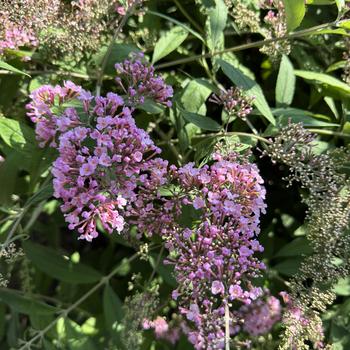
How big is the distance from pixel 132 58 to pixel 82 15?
22 centimetres

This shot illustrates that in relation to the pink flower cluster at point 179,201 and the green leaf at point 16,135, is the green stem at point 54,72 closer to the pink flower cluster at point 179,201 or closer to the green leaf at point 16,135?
the green leaf at point 16,135

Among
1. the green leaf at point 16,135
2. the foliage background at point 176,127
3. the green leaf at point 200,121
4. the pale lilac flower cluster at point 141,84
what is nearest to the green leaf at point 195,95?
the foliage background at point 176,127

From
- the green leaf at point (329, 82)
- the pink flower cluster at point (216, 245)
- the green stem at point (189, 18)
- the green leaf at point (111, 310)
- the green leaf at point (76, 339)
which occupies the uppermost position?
the green stem at point (189, 18)

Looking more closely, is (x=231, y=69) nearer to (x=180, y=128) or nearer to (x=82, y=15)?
(x=180, y=128)

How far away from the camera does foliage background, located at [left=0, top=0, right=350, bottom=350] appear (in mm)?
1886

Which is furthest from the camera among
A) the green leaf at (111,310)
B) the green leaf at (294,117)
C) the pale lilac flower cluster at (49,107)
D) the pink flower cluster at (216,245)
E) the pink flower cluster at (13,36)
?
the green leaf at (111,310)

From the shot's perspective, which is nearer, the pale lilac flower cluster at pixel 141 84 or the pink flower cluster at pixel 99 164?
the pink flower cluster at pixel 99 164

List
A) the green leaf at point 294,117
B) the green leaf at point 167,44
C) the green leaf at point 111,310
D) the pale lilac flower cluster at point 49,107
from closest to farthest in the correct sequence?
1. the pale lilac flower cluster at point 49,107
2. the green leaf at point 294,117
3. the green leaf at point 167,44
4. the green leaf at point 111,310

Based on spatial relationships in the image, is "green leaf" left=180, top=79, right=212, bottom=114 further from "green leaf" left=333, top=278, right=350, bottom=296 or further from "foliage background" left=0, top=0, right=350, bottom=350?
"green leaf" left=333, top=278, right=350, bottom=296

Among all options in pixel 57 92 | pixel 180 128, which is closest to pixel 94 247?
pixel 180 128

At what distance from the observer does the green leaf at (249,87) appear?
1829 millimetres

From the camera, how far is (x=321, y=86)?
2076mm

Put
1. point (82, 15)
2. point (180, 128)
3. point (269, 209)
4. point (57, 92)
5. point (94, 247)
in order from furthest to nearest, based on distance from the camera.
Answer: point (94, 247) < point (269, 209) < point (180, 128) < point (82, 15) < point (57, 92)

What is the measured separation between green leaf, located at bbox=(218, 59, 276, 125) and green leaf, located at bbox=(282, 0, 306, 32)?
0.24 m
